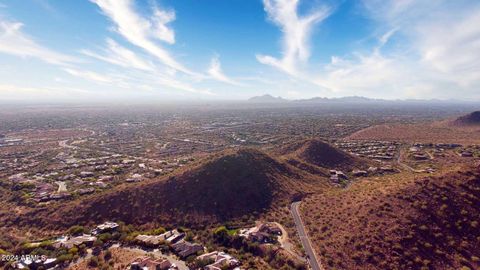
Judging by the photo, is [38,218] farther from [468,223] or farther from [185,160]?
[468,223]

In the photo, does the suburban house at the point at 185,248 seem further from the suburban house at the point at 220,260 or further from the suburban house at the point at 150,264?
the suburban house at the point at 150,264

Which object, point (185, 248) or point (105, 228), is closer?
point (185, 248)

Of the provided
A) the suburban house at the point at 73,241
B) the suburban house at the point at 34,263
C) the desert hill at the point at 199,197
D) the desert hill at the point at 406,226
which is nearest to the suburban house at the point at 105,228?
the suburban house at the point at 73,241

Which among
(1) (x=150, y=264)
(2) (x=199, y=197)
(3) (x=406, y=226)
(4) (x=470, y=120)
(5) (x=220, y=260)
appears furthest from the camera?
(4) (x=470, y=120)

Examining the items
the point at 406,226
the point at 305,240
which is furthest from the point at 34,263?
the point at 406,226

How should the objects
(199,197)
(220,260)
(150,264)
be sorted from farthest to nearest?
(199,197) < (220,260) < (150,264)

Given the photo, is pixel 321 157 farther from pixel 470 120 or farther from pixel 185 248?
pixel 470 120

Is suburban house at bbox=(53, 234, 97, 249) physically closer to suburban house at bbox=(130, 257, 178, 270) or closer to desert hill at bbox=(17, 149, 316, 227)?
desert hill at bbox=(17, 149, 316, 227)

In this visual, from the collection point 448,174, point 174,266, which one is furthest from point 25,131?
point 448,174
